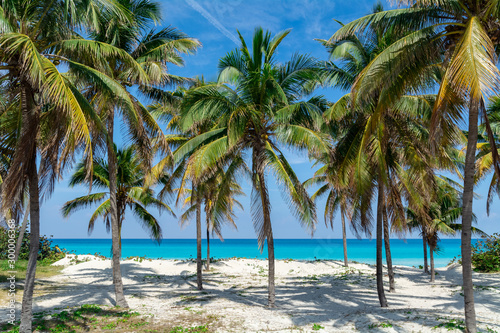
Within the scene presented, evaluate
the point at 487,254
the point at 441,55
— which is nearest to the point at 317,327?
the point at 441,55

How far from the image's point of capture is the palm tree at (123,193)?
49.5 feet

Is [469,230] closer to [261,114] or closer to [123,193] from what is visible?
[261,114]

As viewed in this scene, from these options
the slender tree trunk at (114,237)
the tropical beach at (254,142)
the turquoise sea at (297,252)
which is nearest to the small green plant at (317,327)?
the tropical beach at (254,142)

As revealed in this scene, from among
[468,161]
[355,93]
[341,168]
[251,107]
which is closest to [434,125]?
[468,161]

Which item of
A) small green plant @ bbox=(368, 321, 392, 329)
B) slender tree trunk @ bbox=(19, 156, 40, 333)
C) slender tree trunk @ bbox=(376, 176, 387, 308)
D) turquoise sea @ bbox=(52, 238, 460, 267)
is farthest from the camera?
turquoise sea @ bbox=(52, 238, 460, 267)

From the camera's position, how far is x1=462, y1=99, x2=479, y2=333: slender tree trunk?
23.0ft

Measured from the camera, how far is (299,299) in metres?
13.2

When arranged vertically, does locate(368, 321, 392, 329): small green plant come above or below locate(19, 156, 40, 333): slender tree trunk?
below

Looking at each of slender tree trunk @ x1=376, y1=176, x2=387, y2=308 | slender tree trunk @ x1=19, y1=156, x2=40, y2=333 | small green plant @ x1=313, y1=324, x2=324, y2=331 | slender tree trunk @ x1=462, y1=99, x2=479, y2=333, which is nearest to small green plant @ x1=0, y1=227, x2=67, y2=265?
slender tree trunk @ x1=19, y1=156, x2=40, y2=333

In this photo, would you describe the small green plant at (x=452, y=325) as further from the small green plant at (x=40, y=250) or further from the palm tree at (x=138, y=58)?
the small green plant at (x=40, y=250)

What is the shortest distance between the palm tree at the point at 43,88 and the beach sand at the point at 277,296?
5.14m

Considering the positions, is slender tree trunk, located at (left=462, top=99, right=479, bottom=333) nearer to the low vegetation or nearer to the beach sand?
the beach sand

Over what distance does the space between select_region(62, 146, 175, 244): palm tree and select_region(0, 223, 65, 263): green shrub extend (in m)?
9.33

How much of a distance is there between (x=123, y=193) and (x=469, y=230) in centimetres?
1295
